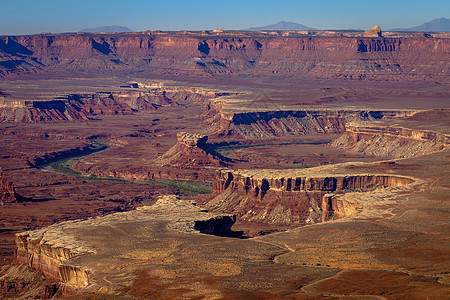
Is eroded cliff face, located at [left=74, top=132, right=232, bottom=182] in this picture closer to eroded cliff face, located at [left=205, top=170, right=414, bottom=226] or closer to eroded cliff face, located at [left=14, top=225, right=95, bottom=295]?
eroded cliff face, located at [left=205, top=170, right=414, bottom=226]

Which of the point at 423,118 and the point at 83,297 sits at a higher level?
the point at 423,118

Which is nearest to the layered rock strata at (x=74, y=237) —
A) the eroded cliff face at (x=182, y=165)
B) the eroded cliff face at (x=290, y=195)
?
the eroded cliff face at (x=290, y=195)

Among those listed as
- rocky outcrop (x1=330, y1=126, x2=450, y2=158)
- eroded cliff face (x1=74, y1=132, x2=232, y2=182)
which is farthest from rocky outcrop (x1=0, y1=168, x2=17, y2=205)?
rocky outcrop (x1=330, y1=126, x2=450, y2=158)

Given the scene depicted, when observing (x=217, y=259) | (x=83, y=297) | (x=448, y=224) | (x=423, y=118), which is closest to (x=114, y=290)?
(x=83, y=297)

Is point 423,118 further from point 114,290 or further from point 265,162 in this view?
point 114,290

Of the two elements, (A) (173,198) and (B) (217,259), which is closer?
(B) (217,259)

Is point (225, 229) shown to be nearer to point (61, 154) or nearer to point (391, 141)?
point (391, 141)
